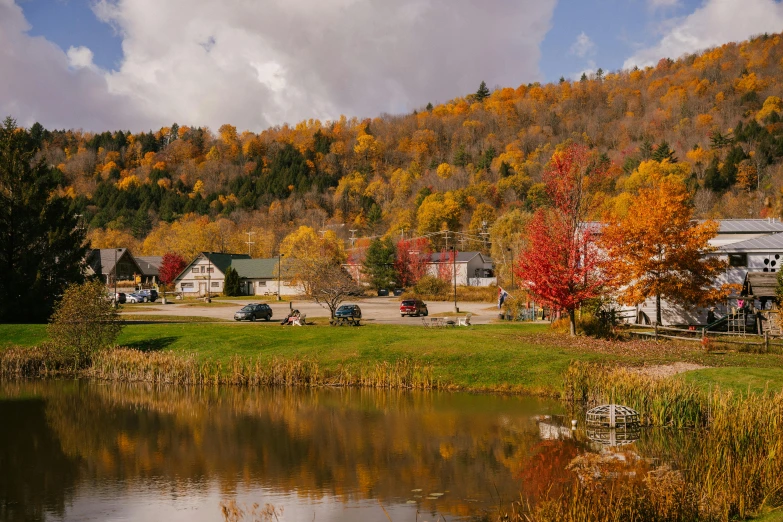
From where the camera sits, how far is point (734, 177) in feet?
448

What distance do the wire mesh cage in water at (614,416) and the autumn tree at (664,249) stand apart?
20.4 meters

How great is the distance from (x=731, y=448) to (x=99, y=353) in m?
32.1

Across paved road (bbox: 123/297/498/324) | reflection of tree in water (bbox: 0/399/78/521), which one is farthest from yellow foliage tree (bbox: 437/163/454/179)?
reflection of tree in water (bbox: 0/399/78/521)

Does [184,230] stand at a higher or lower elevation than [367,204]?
lower

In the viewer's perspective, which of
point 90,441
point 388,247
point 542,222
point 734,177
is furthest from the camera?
point 734,177

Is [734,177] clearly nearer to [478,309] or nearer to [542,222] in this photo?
[478,309]

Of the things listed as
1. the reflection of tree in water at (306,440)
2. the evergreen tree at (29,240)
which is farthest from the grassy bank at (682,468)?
the evergreen tree at (29,240)

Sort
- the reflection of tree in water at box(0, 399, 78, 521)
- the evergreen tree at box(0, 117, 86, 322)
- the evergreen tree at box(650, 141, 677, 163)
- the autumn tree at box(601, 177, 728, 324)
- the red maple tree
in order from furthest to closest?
the evergreen tree at box(650, 141, 677, 163) → the red maple tree → the evergreen tree at box(0, 117, 86, 322) → the autumn tree at box(601, 177, 728, 324) → the reflection of tree in water at box(0, 399, 78, 521)

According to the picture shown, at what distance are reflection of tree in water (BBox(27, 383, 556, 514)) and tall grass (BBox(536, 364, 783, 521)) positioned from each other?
2935mm

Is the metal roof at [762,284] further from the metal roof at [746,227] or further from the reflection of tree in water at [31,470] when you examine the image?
the reflection of tree in water at [31,470]

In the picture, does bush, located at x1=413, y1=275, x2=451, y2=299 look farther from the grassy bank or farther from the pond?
the grassy bank

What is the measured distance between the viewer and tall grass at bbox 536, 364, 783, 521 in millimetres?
13648

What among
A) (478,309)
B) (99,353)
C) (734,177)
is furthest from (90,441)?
(734,177)

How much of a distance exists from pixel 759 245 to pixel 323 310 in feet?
146
